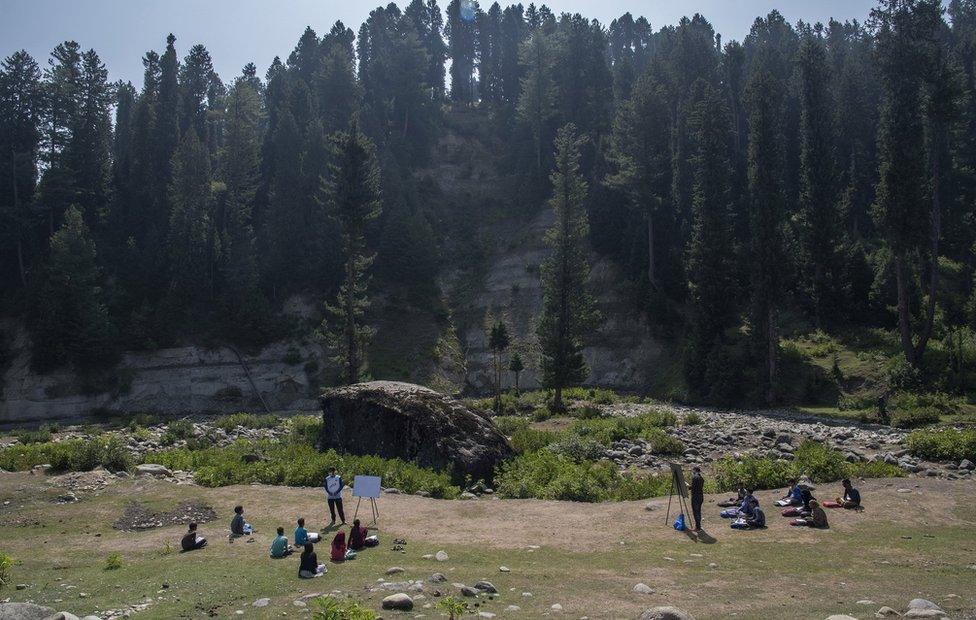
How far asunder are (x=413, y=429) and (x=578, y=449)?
22.3 ft

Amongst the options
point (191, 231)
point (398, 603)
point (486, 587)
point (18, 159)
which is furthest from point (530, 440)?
point (18, 159)

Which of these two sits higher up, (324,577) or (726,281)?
(726,281)

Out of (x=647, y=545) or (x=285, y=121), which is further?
(x=285, y=121)

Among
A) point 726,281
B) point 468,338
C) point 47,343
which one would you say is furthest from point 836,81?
point 47,343

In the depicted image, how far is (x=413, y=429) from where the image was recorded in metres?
26.1

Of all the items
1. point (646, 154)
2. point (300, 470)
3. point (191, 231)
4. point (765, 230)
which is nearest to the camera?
point (300, 470)

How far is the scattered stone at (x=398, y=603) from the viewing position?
10328mm

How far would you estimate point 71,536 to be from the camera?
55.8 feet

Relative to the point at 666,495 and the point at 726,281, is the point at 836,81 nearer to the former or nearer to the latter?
the point at 726,281

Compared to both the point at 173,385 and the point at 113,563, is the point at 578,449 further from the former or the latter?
the point at 173,385

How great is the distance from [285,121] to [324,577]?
62.9 m

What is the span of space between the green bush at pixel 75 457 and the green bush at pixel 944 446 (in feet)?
95.5

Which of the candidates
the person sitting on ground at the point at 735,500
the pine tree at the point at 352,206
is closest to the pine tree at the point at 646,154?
the pine tree at the point at 352,206

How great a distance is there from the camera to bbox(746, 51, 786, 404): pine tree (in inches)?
1743
